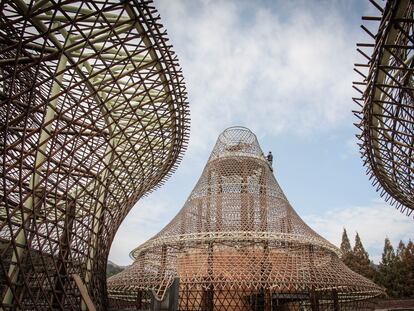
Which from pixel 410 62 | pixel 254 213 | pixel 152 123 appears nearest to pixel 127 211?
pixel 152 123

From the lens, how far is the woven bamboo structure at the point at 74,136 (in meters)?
9.87

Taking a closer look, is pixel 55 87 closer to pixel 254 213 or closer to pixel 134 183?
pixel 134 183

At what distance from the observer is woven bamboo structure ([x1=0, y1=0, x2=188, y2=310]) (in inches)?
388

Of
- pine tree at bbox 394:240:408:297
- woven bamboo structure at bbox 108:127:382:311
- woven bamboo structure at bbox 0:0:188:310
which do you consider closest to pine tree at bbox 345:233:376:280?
pine tree at bbox 394:240:408:297

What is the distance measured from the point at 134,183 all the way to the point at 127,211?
173cm

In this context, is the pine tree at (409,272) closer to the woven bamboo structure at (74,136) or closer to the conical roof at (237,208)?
the conical roof at (237,208)

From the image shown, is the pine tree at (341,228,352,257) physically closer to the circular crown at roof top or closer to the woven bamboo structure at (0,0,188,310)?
the circular crown at roof top

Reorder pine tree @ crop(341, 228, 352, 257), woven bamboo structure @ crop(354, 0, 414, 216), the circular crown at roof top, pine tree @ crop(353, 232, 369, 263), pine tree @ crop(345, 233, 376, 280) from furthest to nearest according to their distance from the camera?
pine tree @ crop(341, 228, 352, 257) < pine tree @ crop(353, 232, 369, 263) < pine tree @ crop(345, 233, 376, 280) < the circular crown at roof top < woven bamboo structure @ crop(354, 0, 414, 216)

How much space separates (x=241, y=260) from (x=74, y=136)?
13634 millimetres

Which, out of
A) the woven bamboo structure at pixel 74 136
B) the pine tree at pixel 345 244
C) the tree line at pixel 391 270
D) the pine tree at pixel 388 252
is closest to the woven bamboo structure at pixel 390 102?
the woven bamboo structure at pixel 74 136

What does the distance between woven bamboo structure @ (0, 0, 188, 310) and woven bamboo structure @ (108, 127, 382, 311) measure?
21.4 ft

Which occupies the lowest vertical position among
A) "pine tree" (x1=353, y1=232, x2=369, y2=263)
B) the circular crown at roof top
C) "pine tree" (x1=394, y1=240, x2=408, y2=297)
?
"pine tree" (x1=394, y1=240, x2=408, y2=297)

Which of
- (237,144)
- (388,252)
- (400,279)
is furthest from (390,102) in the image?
(388,252)

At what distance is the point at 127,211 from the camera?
670 inches
